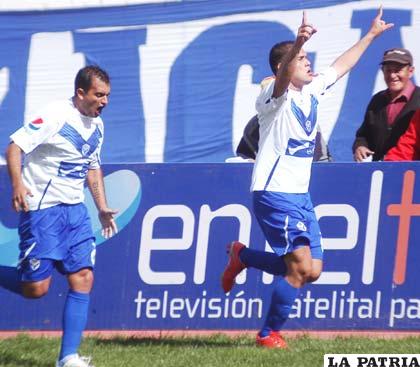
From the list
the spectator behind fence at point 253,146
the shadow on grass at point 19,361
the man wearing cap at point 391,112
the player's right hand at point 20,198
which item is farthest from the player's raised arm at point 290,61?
the shadow on grass at point 19,361

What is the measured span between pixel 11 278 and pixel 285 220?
177cm

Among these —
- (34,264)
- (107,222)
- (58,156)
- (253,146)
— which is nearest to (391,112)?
(253,146)

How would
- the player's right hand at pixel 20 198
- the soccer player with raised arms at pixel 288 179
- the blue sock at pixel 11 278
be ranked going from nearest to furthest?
the player's right hand at pixel 20 198, the blue sock at pixel 11 278, the soccer player with raised arms at pixel 288 179

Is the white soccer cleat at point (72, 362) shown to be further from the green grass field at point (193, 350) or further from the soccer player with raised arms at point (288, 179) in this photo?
the soccer player with raised arms at point (288, 179)

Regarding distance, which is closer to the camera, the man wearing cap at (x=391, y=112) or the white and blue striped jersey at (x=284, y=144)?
the white and blue striped jersey at (x=284, y=144)

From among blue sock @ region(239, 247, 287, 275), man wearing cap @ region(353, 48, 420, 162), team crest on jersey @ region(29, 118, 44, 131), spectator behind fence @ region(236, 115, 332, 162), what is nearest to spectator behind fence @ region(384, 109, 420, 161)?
man wearing cap @ region(353, 48, 420, 162)

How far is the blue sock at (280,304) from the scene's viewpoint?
7.68 m

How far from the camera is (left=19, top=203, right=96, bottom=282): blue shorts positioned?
23.2ft

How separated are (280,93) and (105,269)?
6.79 ft

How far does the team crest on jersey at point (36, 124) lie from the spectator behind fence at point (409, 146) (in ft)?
9.96

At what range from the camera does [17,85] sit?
40.3ft

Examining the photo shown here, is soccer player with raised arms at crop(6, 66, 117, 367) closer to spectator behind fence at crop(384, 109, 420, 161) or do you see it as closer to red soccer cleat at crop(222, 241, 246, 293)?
red soccer cleat at crop(222, 241, 246, 293)

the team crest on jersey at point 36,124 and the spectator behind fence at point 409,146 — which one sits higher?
the team crest on jersey at point 36,124

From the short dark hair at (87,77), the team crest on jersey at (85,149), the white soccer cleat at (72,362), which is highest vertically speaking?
the short dark hair at (87,77)
